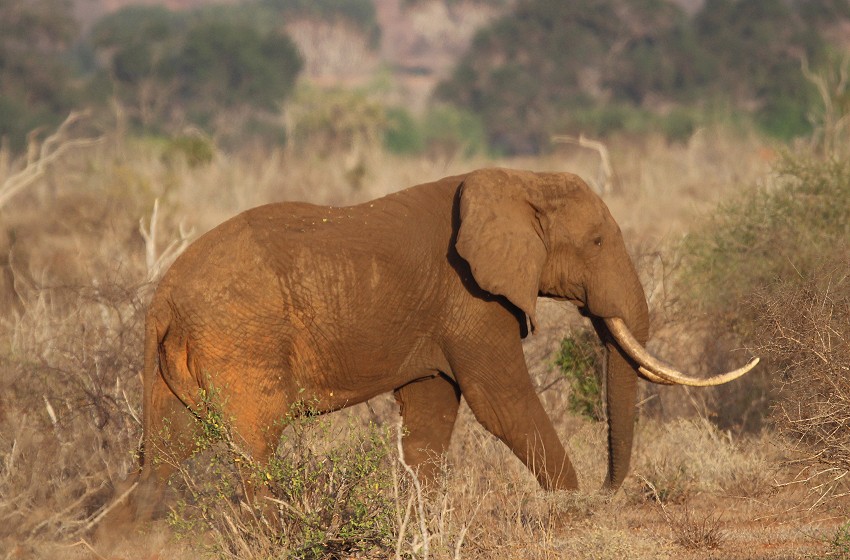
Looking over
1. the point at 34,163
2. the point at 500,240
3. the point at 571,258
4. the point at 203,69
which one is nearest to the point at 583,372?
the point at 571,258

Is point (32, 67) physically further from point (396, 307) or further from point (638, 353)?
point (638, 353)

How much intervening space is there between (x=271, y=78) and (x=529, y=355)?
4077 centimetres

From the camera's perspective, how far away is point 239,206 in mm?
21625

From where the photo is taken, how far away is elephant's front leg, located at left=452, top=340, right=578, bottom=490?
316 inches

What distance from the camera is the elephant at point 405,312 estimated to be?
762 cm

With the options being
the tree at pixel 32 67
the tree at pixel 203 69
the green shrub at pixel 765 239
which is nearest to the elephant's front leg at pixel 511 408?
the green shrub at pixel 765 239

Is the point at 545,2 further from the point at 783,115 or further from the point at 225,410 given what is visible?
the point at 225,410

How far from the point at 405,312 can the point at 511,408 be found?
804mm

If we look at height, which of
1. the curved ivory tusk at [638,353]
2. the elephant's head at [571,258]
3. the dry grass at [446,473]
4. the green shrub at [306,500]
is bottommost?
the dry grass at [446,473]

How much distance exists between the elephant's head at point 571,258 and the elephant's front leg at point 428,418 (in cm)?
86

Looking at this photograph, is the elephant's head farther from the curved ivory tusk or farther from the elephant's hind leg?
the elephant's hind leg

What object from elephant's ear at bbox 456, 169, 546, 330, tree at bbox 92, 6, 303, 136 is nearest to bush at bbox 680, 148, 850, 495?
elephant's ear at bbox 456, 169, 546, 330

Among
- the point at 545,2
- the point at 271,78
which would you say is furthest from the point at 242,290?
the point at 545,2

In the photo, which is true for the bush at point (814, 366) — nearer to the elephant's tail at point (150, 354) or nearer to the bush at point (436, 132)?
the elephant's tail at point (150, 354)
